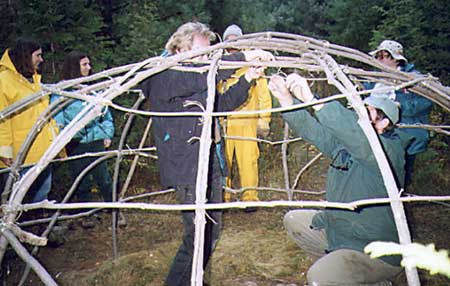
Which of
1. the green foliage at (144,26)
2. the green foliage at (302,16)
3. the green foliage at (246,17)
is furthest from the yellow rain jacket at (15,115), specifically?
the green foliage at (302,16)

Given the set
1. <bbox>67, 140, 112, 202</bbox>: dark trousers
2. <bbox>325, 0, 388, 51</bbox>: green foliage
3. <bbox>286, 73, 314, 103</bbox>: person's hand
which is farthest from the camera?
<bbox>325, 0, 388, 51</bbox>: green foliage

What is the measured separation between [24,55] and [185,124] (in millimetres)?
1452

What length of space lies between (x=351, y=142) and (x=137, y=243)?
118 inches

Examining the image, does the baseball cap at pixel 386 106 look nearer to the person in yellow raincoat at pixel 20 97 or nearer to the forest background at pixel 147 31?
the person in yellow raincoat at pixel 20 97

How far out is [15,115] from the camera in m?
3.44

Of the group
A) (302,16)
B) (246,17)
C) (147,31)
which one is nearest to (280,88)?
(147,31)

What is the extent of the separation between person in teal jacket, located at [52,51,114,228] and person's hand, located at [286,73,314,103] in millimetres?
2133

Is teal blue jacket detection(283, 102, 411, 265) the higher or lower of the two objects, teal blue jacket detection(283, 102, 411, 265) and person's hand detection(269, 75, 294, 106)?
the lower

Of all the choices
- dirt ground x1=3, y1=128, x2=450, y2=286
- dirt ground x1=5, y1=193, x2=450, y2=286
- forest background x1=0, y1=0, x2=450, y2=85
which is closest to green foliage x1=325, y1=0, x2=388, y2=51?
forest background x1=0, y1=0, x2=450, y2=85

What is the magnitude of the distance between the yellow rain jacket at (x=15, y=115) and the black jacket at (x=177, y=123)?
3.05 feet

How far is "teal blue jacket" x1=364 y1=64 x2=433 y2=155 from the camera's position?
404 centimetres

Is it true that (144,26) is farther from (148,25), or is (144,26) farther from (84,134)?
(84,134)

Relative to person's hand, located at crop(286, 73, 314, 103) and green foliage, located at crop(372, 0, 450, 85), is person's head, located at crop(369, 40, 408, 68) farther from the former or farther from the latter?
green foliage, located at crop(372, 0, 450, 85)

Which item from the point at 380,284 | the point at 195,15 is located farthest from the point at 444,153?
the point at 380,284
